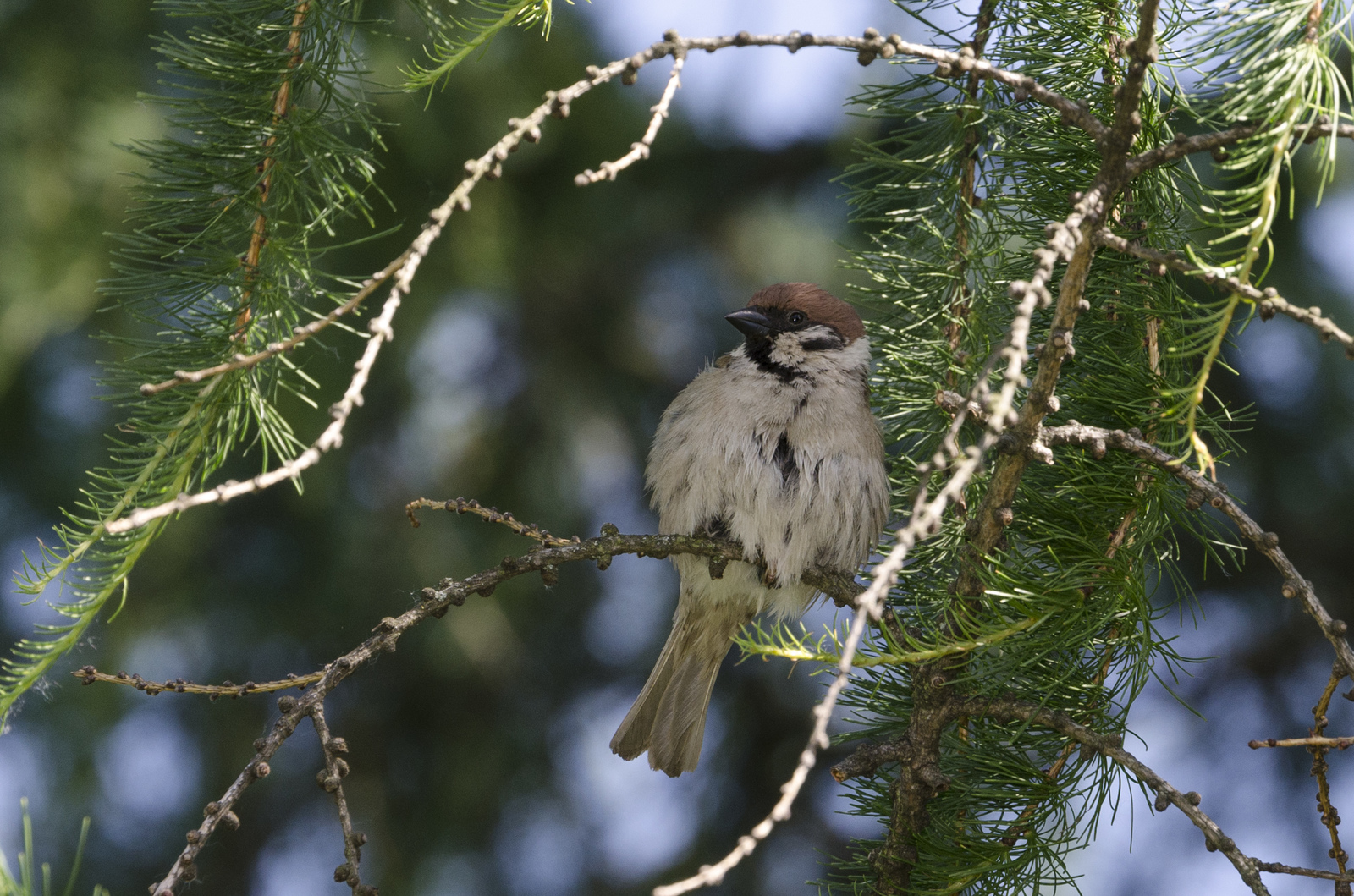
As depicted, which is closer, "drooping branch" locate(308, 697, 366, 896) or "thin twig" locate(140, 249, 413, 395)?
"thin twig" locate(140, 249, 413, 395)

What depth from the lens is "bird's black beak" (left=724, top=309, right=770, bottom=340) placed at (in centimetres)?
309

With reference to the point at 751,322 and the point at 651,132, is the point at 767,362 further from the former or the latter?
the point at 651,132

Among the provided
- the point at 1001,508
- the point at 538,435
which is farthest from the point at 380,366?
the point at 1001,508

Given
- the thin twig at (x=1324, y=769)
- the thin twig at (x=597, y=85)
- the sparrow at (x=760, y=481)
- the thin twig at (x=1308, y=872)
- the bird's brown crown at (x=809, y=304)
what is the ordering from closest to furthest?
the thin twig at (x=597, y=85) → the thin twig at (x=1308, y=872) → the thin twig at (x=1324, y=769) → the sparrow at (x=760, y=481) → the bird's brown crown at (x=809, y=304)

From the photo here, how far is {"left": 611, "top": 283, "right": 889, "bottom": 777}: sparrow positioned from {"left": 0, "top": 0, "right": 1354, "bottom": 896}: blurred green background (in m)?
0.44

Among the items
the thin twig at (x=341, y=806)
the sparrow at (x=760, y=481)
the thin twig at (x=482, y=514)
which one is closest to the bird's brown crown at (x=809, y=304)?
the sparrow at (x=760, y=481)

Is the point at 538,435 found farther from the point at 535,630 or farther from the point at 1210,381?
the point at 1210,381

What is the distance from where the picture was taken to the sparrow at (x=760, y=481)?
2.83 m

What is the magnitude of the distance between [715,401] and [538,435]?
76 centimetres

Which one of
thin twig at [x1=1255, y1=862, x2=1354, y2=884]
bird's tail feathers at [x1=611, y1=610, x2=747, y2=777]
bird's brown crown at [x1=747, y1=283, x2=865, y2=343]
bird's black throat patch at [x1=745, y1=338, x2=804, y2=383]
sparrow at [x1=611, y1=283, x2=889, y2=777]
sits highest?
bird's brown crown at [x1=747, y1=283, x2=865, y2=343]

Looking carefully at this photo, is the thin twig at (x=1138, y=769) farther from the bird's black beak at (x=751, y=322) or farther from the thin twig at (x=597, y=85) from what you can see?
the bird's black beak at (x=751, y=322)

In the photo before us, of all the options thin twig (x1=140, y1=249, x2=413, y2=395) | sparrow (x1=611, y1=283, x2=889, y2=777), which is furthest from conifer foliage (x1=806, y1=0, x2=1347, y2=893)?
sparrow (x1=611, y1=283, x2=889, y2=777)

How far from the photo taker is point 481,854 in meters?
3.27

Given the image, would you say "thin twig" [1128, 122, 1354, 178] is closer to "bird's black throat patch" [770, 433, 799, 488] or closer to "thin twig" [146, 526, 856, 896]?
"thin twig" [146, 526, 856, 896]
